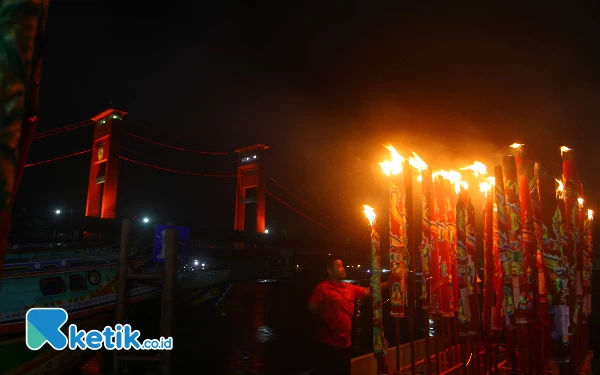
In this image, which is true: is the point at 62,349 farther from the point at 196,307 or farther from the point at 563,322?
the point at 196,307

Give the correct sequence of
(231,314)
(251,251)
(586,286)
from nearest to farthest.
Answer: (586,286), (231,314), (251,251)

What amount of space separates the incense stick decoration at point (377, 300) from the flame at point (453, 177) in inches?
45.5

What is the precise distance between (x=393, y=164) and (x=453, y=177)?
1.50 meters

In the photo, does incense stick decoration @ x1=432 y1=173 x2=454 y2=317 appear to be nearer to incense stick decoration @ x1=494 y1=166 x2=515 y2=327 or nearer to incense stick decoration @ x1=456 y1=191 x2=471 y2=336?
incense stick decoration @ x1=456 y1=191 x2=471 y2=336

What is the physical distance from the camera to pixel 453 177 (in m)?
6.26

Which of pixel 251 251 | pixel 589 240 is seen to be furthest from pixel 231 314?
pixel 251 251

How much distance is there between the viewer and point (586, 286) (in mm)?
6836

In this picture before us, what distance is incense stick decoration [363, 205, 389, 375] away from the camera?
5.00m

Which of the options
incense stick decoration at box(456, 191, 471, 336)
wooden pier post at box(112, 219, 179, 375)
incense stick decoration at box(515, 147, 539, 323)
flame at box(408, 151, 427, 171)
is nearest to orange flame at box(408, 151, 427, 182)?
flame at box(408, 151, 427, 171)

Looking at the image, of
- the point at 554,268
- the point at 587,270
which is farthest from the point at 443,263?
the point at 587,270

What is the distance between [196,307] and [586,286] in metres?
18.4

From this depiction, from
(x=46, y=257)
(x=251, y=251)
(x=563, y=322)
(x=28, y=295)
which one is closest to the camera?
(x=563, y=322)

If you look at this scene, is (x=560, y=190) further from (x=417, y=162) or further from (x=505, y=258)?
(x=417, y=162)

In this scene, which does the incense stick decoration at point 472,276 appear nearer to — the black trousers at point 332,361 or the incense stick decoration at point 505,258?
the incense stick decoration at point 505,258
